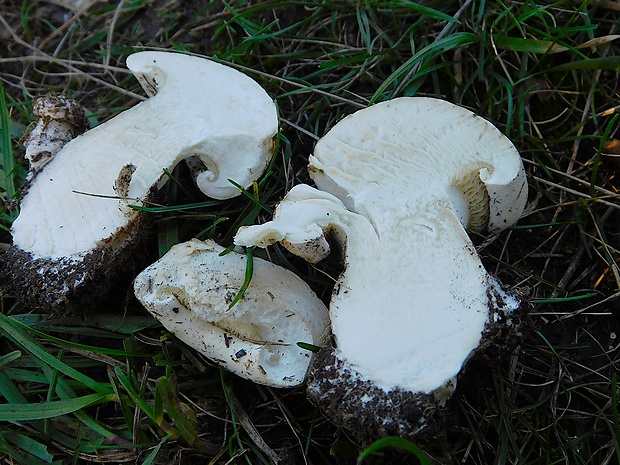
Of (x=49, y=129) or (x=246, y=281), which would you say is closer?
(x=246, y=281)

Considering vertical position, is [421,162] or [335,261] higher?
[421,162]

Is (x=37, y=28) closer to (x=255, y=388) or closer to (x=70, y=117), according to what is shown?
(x=70, y=117)

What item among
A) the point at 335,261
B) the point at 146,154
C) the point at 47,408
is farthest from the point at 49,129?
the point at 335,261

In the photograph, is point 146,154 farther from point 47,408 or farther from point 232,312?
point 47,408

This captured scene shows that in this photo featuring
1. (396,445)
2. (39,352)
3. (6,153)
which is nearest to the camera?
(396,445)

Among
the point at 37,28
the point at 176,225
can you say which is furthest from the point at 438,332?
the point at 37,28

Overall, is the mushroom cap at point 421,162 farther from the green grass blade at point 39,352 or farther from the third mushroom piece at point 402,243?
the green grass blade at point 39,352
